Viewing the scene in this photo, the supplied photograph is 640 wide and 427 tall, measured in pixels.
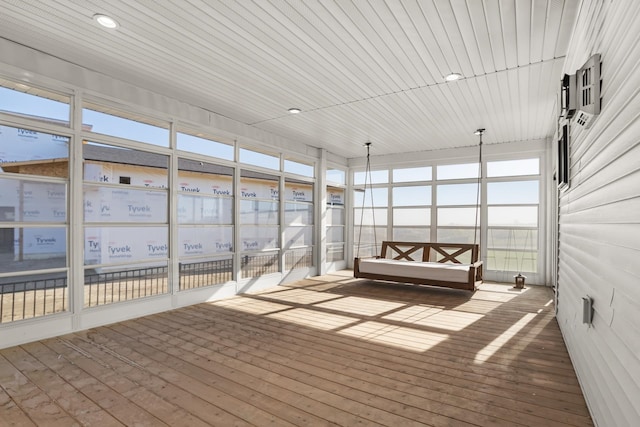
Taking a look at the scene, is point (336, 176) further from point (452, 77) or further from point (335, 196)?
point (452, 77)

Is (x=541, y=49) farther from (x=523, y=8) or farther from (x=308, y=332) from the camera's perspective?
(x=308, y=332)

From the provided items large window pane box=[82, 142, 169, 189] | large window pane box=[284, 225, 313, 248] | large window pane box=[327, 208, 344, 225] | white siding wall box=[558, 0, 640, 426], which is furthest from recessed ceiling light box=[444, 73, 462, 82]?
large window pane box=[327, 208, 344, 225]

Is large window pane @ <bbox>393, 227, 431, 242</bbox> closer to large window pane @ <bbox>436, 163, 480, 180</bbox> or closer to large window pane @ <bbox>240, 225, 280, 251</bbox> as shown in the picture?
large window pane @ <bbox>436, 163, 480, 180</bbox>

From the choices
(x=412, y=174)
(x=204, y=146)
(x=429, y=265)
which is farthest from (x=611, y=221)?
(x=412, y=174)

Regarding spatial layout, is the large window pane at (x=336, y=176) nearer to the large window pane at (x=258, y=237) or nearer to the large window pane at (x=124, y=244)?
the large window pane at (x=258, y=237)

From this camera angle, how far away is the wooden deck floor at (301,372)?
7.13ft

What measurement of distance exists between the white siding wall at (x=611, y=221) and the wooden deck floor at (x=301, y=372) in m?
0.59

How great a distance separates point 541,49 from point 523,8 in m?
0.84

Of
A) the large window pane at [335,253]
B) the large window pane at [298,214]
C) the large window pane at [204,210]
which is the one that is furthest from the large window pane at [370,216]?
the large window pane at [204,210]

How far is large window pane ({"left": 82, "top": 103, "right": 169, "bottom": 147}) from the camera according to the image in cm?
402

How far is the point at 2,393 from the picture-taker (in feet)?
7.91

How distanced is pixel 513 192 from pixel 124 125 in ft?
23.6

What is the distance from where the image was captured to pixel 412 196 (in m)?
8.20

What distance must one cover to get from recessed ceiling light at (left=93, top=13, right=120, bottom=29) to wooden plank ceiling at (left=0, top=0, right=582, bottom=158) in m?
0.05
